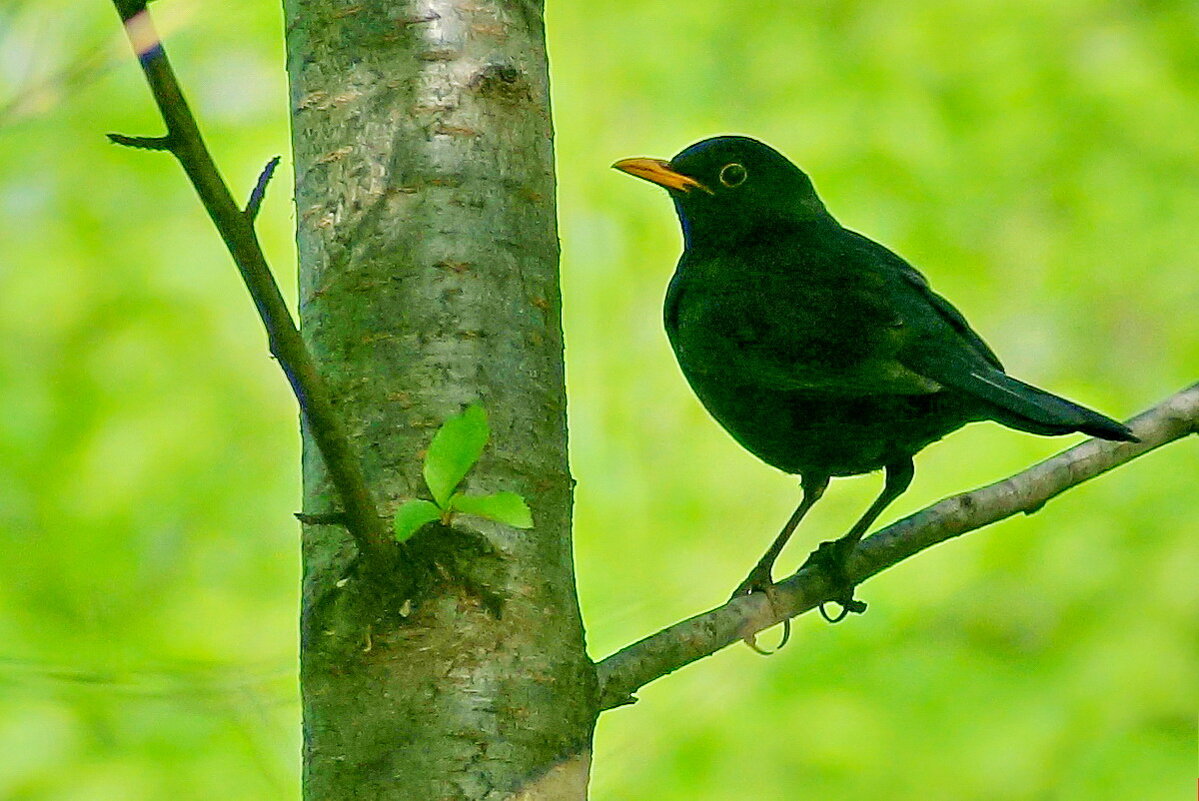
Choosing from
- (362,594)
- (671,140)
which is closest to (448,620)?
(362,594)

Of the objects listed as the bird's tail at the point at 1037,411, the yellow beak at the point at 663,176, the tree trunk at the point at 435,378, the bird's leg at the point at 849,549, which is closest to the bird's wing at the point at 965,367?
the bird's tail at the point at 1037,411

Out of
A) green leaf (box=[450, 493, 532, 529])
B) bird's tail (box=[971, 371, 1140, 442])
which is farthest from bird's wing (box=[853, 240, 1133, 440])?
green leaf (box=[450, 493, 532, 529])

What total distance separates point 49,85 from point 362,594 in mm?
669

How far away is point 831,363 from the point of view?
338 cm

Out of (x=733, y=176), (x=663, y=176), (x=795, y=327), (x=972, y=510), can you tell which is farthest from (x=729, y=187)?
(x=972, y=510)

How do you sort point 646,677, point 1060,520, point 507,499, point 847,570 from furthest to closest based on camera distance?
point 1060,520 → point 847,570 → point 646,677 → point 507,499

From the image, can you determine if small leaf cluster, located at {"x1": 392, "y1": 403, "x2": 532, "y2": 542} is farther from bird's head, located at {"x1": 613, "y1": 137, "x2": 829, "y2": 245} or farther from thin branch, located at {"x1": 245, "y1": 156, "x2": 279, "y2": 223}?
bird's head, located at {"x1": 613, "y1": 137, "x2": 829, "y2": 245}

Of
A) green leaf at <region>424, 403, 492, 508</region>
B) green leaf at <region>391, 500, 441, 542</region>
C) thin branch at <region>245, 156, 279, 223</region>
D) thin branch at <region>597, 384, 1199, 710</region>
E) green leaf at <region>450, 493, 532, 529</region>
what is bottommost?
green leaf at <region>391, 500, 441, 542</region>

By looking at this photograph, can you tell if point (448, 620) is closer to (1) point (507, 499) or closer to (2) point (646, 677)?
(1) point (507, 499)

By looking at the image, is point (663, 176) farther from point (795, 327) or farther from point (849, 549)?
point (849, 549)

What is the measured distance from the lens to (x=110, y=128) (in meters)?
4.68

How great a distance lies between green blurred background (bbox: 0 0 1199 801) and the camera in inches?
156

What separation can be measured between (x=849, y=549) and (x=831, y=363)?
710mm

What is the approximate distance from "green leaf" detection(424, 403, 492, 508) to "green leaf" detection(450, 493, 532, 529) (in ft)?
0.07
